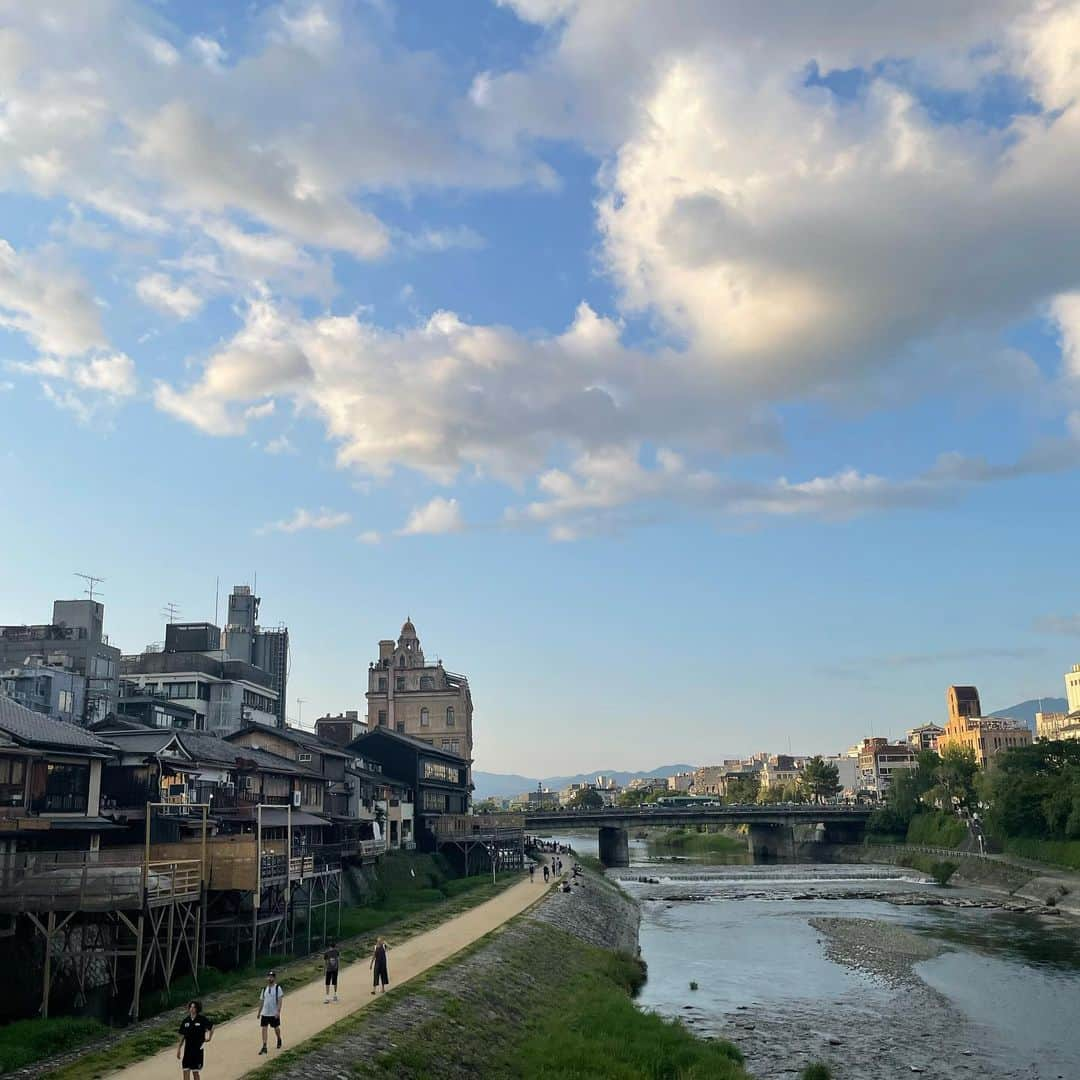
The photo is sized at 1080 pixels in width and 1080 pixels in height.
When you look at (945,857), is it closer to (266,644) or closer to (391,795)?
(391,795)

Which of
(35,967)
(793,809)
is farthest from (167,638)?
(793,809)

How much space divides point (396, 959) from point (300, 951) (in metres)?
6.77

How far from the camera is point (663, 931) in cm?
6775

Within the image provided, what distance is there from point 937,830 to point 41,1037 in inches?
4269

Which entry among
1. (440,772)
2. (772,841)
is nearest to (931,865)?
(772,841)

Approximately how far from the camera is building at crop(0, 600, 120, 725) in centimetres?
8388

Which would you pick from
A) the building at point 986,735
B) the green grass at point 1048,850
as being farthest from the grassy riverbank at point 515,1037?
the building at point 986,735

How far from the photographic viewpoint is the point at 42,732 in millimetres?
41094

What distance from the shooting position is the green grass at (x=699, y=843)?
557ft

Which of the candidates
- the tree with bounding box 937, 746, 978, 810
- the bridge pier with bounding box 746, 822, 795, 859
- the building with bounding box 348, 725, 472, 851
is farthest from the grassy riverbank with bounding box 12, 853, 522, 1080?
the bridge pier with bounding box 746, 822, 795, 859

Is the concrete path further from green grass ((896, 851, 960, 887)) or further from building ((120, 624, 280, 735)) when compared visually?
green grass ((896, 851, 960, 887))

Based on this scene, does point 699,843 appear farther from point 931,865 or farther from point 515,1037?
point 515,1037

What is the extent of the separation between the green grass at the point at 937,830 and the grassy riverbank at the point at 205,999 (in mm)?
67690

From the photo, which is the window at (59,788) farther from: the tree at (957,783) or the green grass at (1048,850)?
the tree at (957,783)
